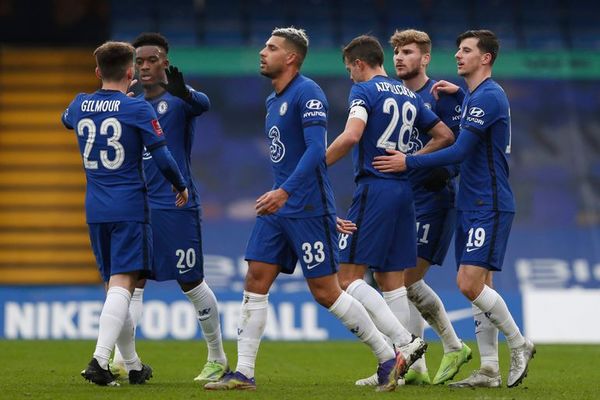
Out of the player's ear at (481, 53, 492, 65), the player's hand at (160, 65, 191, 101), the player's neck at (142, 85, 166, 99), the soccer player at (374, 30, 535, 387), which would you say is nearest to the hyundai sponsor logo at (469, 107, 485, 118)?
the soccer player at (374, 30, 535, 387)

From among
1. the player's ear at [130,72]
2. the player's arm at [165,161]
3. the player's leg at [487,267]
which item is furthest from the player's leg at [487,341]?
the player's ear at [130,72]

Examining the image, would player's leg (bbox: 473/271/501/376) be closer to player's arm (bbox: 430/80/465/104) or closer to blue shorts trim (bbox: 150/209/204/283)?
player's arm (bbox: 430/80/465/104)

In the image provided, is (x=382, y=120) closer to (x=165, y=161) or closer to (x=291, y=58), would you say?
(x=291, y=58)

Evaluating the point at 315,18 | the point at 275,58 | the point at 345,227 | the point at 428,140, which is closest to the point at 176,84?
the point at 275,58

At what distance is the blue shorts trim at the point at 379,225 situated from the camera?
8.11 m

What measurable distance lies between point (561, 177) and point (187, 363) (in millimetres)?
11370

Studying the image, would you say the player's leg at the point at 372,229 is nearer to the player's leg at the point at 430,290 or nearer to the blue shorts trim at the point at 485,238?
the blue shorts trim at the point at 485,238

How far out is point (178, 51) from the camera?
20375 mm

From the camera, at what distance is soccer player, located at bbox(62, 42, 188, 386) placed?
766cm

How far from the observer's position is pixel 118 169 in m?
7.71

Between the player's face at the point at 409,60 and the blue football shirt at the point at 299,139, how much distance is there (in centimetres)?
148

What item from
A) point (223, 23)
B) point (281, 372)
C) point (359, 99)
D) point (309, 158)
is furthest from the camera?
point (223, 23)

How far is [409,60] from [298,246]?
2.13 meters

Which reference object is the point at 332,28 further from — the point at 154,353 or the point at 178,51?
the point at 154,353
